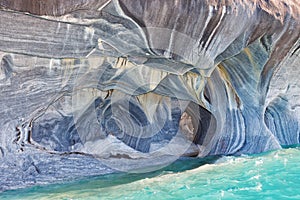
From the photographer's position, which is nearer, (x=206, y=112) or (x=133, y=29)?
(x=133, y=29)

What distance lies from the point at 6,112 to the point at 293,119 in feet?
11.3

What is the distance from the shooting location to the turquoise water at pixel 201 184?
8.82 ft

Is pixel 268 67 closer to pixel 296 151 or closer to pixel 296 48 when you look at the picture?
pixel 296 48

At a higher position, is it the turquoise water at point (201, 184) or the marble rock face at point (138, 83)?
the marble rock face at point (138, 83)

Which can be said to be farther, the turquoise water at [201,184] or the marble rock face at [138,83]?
the marble rock face at [138,83]

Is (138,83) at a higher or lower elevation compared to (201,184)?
higher

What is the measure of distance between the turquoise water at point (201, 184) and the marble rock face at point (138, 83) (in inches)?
12.0

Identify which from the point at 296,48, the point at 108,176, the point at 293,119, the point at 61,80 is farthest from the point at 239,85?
the point at 61,80

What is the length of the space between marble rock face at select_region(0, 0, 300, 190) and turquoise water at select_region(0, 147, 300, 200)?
0.30 meters

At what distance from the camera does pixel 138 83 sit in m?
3.86

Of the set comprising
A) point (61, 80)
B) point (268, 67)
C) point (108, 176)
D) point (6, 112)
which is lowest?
point (108, 176)

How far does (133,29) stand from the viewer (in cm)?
291

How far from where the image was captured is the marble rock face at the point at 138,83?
2.82 m

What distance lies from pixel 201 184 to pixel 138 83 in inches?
50.8
